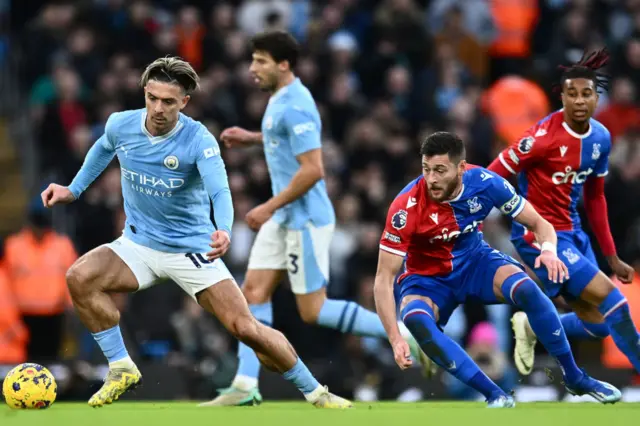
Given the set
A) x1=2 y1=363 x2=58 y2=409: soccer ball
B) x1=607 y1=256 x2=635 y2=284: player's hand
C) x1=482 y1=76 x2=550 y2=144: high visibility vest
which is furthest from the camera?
x1=482 y1=76 x2=550 y2=144: high visibility vest

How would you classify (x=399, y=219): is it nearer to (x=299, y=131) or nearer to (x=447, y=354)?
(x=447, y=354)

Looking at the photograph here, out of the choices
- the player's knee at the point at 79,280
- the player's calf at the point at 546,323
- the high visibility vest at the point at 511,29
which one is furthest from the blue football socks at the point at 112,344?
the high visibility vest at the point at 511,29

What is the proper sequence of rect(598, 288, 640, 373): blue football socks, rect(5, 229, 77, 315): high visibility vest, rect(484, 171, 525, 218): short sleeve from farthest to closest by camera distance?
rect(5, 229, 77, 315): high visibility vest < rect(598, 288, 640, 373): blue football socks < rect(484, 171, 525, 218): short sleeve

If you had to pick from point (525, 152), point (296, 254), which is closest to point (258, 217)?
point (296, 254)

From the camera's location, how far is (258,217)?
1027 centimetres

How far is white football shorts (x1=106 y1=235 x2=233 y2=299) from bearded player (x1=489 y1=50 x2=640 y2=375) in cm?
231

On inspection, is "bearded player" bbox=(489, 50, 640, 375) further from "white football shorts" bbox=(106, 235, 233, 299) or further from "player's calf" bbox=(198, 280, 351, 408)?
"white football shorts" bbox=(106, 235, 233, 299)

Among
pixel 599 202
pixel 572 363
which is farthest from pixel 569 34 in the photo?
pixel 572 363

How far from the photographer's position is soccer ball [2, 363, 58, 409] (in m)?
9.38

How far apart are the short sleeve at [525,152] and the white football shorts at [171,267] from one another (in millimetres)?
2263

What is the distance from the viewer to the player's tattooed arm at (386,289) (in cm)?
911

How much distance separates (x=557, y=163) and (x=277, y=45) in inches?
92.0

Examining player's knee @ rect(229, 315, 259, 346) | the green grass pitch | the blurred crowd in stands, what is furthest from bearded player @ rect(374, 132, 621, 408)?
the blurred crowd in stands

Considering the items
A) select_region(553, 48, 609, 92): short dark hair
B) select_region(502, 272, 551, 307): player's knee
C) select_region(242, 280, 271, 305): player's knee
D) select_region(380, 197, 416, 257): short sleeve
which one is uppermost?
select_region(553, 48, 609, 92): short dark hair
